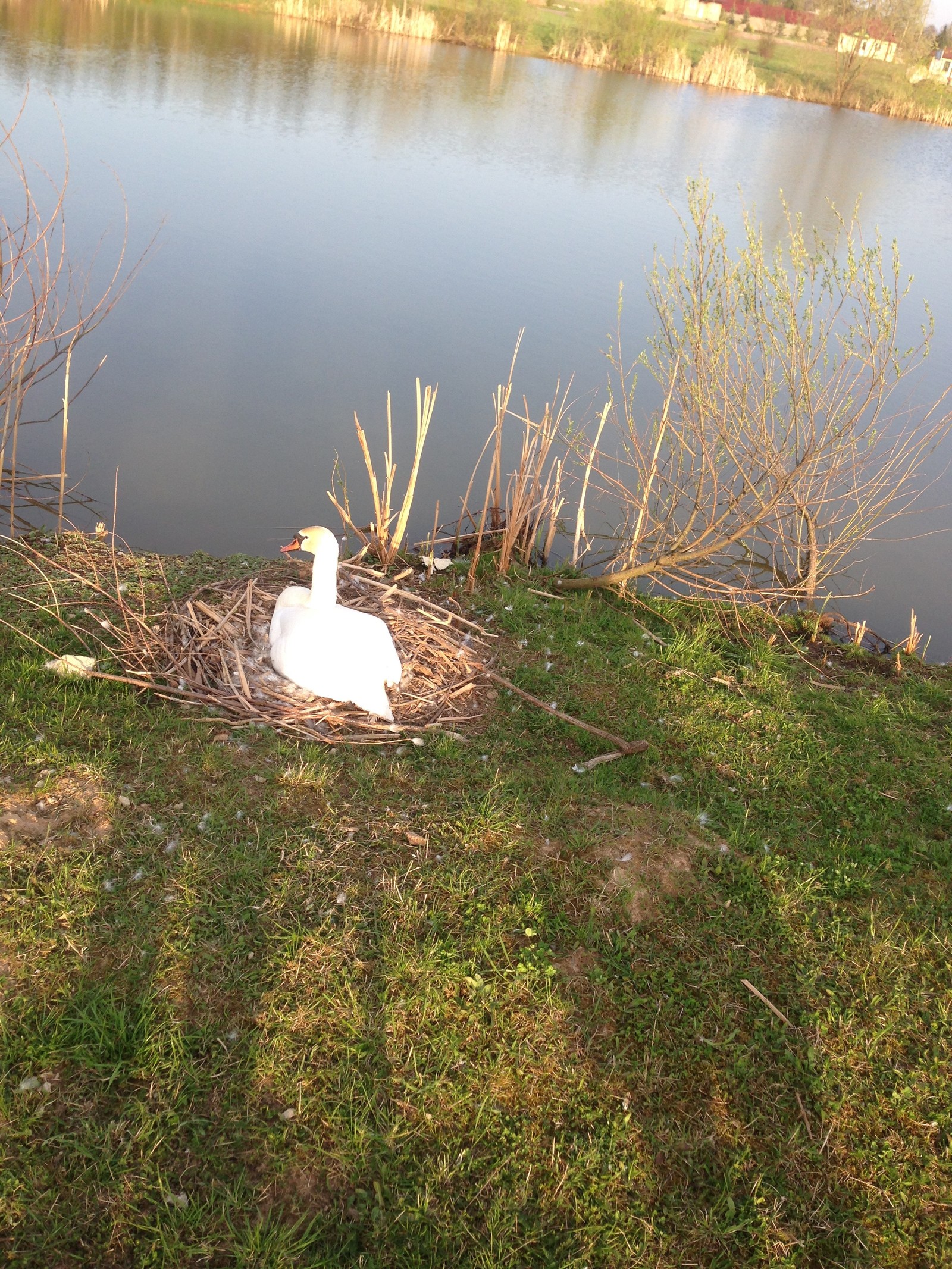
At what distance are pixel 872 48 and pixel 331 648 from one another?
41099mm

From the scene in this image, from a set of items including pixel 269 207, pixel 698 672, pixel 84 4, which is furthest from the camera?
pixel 84 4

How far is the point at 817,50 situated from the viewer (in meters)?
42.0

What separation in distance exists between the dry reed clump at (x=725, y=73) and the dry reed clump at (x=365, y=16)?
1018cm

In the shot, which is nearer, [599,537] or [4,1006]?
[4,1006]

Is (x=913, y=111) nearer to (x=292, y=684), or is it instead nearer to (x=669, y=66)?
(x=669, y=66)

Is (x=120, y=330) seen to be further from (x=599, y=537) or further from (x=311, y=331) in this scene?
(x=599, y=537)

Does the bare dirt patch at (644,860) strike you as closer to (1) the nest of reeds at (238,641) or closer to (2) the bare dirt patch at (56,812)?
(1) the nest of reeds at (238,641)

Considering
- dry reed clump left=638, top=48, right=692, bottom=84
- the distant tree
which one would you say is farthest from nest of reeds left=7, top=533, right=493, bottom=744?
the distant tree

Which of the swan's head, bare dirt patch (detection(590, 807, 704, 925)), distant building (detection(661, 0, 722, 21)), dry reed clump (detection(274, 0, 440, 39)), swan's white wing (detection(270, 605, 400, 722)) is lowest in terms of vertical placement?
bare dirt patch (detection(590, 807, 704, 925))

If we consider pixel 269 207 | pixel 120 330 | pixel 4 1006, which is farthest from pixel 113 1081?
pixel 269 207

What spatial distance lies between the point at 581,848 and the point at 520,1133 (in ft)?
4.74

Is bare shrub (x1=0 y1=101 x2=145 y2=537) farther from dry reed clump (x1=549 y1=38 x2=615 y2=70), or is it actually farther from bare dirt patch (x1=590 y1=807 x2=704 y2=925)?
dry reed clump (x1=549 y1=38 x2=615 y2=70)

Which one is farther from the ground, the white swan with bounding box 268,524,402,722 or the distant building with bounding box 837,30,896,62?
the distant building with bounding box 837,30,896,62

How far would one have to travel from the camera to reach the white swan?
529 centimetres
